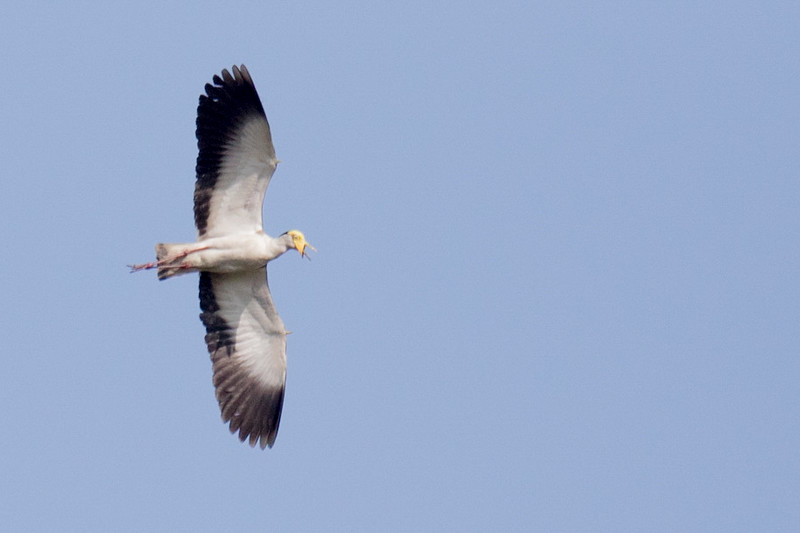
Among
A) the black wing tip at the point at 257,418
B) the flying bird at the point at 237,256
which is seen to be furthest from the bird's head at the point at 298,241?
the black wing tip at the point at 257,418

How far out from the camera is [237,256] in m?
18.1

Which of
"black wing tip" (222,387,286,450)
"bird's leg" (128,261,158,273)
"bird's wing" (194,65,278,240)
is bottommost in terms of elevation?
"black wing tip" (222,387,286,450)

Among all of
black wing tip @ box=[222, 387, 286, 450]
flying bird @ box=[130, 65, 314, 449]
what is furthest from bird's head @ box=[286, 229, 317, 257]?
black wing tip @ box=[222, 387, 286, 450]

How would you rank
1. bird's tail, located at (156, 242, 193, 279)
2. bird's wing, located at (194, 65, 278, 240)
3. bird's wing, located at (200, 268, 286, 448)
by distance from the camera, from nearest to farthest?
bird's wing, located at (194, 65, 278, 240), bird's tail, located at (156, 242, 193, 279), bird's wing, located at (200, 268, 286, 448)

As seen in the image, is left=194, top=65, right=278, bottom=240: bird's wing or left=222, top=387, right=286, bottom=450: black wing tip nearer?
left=194, top=65, right=278, bottom=240: bird's wing

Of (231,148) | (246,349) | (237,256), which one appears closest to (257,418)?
(246,349)

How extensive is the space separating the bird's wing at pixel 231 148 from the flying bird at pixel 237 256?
0.01 m

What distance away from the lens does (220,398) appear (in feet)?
61.7

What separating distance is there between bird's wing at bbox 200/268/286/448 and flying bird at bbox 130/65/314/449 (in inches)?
0.6

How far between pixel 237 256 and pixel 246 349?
5.30ft

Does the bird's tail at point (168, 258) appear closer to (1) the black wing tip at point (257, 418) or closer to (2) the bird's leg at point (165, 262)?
(2) the bird's leg at point (165, 262)

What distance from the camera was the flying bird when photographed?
17.7 meters

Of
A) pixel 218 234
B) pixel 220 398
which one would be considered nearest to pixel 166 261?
pixel 218 234

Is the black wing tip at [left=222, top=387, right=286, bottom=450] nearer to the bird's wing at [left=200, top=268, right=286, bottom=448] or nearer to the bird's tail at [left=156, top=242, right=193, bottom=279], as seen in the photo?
the bird's wing at [left=200, top=268, right=286, bottom=448]
